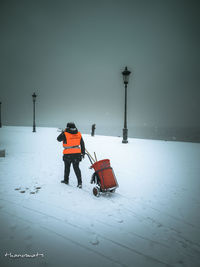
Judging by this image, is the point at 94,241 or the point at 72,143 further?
the point at 72,143

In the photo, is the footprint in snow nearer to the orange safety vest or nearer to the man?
the man

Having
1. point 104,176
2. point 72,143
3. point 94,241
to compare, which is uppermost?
point 72,143

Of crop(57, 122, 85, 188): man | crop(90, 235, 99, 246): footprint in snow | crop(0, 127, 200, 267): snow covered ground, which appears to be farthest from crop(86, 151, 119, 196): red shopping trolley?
crop(90, 235, 99, 246): footprint in snow

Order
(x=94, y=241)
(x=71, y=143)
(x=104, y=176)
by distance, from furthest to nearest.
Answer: (x=71, y=143) < (x=104, y=176) < (x=94, y=241)

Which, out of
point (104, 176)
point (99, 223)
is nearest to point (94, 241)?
point (99, 223)

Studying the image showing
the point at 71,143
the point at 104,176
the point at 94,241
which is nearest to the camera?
the point at 94,241

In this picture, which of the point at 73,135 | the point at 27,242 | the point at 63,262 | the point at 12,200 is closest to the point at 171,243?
the point at 63,262

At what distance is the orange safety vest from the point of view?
14.1 ft

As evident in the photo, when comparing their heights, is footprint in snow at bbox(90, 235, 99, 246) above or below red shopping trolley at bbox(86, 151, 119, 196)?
below

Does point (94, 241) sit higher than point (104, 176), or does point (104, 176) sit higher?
point (104, 176)

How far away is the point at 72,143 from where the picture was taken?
14.3 ft

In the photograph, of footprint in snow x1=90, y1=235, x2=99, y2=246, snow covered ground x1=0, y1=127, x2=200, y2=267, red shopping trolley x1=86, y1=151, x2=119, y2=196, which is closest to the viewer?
snow covered ground x1=0, y1=127, x2=200, y2=267

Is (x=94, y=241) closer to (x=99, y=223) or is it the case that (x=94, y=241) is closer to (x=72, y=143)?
(x=99, y=223)

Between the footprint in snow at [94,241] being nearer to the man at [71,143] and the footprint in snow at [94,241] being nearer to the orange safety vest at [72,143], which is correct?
the man at [71,143]
